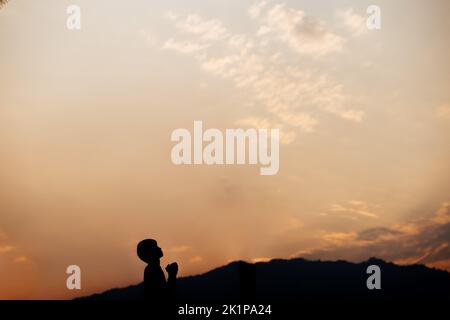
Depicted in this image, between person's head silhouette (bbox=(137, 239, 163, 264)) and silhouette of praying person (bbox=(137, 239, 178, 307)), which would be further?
person's head silhouette (bbox=(137, 239, 163, 264))

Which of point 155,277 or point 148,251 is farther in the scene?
point 148,251

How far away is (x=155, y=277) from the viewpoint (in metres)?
6.34

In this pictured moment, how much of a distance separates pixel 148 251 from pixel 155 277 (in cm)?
34

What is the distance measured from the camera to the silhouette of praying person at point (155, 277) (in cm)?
619

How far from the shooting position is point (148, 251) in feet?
21.1

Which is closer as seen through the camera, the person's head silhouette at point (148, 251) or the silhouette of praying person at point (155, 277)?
the silhouette of praying person at point (155, 277)

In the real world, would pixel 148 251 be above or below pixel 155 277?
above

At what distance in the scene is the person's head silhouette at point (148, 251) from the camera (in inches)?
254

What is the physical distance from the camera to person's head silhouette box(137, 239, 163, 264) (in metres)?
6.44
